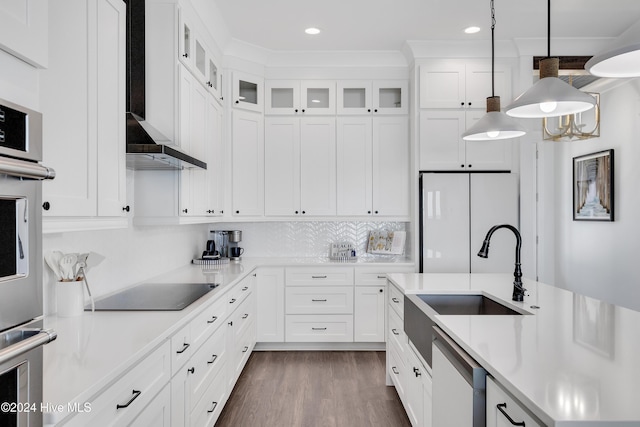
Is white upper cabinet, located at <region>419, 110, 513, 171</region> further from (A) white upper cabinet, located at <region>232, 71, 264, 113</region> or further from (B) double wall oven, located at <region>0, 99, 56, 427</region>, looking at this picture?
(B) double wall oven, located at <region>0, 99, 56, 427</region>

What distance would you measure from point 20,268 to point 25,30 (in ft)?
1.90

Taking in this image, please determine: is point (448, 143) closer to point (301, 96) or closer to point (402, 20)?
point (402, 20)

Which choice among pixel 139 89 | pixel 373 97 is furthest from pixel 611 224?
pixel 139 89

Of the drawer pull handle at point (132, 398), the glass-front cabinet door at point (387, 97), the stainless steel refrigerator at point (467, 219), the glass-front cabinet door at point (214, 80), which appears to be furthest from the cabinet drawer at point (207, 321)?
the glass-front cabinet door at point (387, 97)

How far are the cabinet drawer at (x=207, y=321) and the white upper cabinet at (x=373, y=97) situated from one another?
2482 millimetres

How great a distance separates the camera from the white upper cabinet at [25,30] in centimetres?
91

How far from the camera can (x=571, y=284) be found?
15.9 feet

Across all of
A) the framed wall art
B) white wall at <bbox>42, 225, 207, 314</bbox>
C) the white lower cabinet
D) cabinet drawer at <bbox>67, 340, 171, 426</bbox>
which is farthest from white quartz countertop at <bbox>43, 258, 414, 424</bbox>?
the framed wall art

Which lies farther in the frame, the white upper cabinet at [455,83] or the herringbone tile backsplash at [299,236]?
the herringbone tile backsplash at [299,236]

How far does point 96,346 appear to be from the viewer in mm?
1435

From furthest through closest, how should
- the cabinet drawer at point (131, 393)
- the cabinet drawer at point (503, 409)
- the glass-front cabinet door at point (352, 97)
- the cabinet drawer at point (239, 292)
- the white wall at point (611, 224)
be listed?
the glass-front cabinet door at point (352, 97) < the white wall at point (611, 224) < the cabinet drawer at point (239, 292) < the cabinet drawer at point (131, 393) < the cabinet drawer at point (503, 409)

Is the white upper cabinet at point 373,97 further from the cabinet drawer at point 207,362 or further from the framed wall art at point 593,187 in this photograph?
the cabinet drawer at point 207,362

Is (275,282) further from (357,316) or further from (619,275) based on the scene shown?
(619,275)

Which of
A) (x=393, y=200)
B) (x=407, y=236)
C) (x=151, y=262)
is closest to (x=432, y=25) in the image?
(x=393, y=200)
